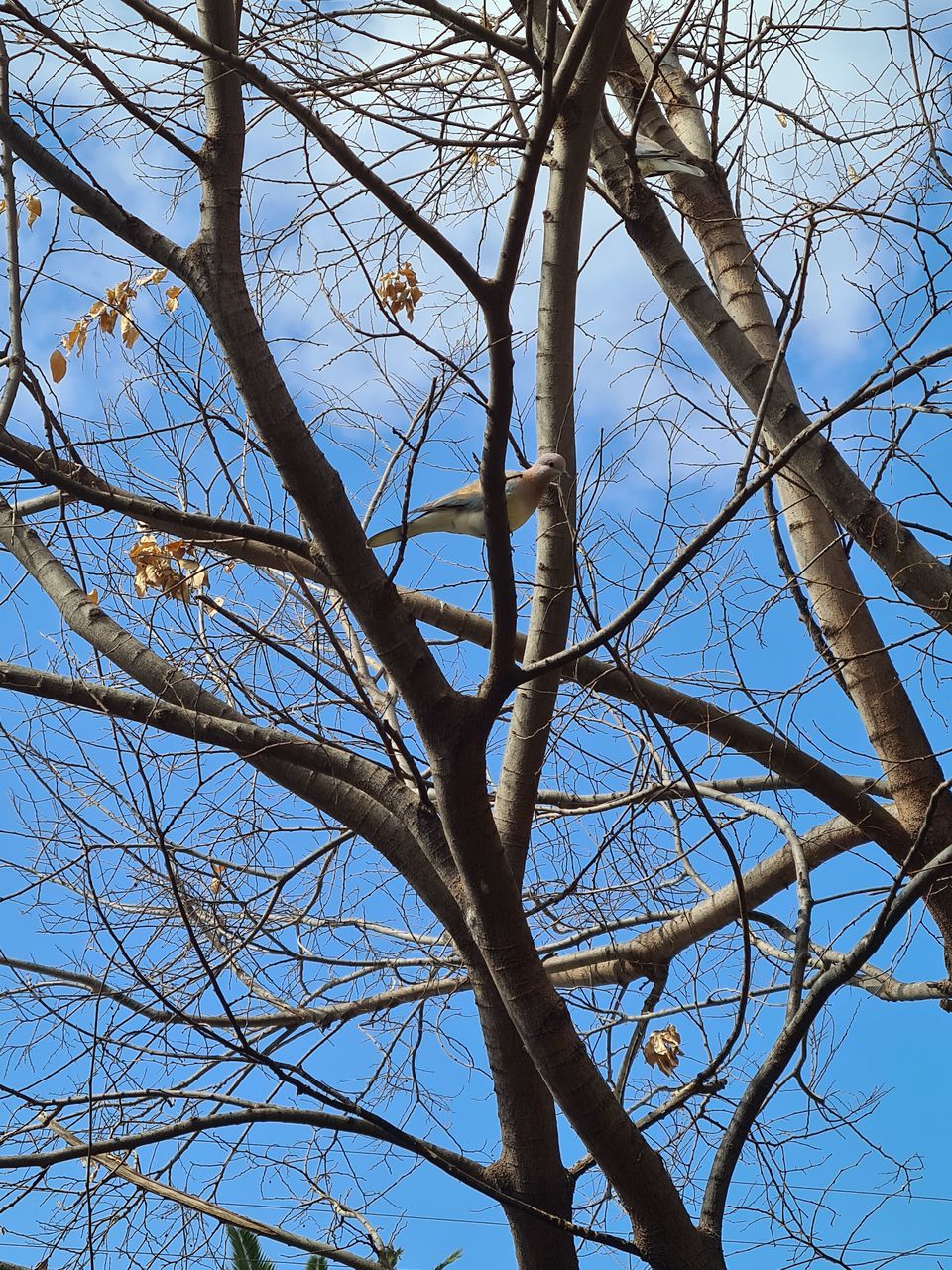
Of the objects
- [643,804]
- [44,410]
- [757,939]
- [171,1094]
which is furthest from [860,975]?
[44,410]

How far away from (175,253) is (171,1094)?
2.05 m

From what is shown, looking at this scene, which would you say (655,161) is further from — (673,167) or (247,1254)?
(247,1254)

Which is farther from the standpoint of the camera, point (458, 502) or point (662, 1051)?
point (662, 1051)

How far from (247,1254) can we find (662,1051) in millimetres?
1938

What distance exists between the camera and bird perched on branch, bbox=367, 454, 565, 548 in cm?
332

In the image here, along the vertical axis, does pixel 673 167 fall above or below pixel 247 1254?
above

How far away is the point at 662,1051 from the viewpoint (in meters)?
3.99

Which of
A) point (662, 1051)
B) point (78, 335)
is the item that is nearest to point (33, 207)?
point (78, 335)

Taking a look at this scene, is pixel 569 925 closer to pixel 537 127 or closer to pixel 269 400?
pixel 269 400

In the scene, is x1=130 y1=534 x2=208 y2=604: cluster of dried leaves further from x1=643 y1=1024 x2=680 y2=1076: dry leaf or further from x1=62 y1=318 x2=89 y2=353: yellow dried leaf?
x1=643 y1=1024 x2=680 y2=1076: dry leaf

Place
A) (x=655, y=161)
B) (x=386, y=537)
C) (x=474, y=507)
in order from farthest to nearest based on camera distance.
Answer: (x=655, y=161) → (x=474, y=507) → (x=386, y=537)

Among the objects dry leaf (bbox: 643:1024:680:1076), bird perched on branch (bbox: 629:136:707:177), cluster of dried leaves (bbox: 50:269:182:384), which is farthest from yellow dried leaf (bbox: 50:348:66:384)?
dry leaf (bbox: 643:1024:680:1076)

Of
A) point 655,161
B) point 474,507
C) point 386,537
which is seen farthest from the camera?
point 655,161

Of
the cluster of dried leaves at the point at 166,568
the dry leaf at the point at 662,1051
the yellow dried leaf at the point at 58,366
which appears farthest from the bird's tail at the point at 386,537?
the dry leaf at the point at 662,1051
